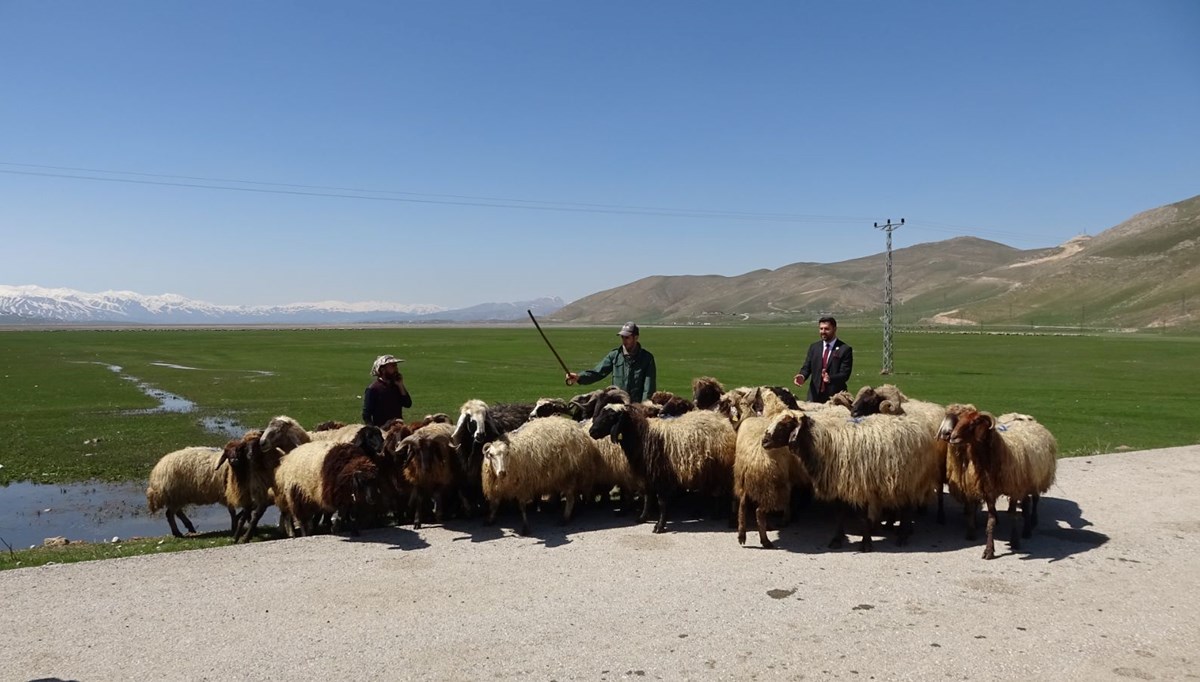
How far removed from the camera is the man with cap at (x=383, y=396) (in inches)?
454

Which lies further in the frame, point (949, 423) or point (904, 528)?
point (904, 528)

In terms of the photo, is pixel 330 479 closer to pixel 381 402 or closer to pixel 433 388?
pixel 381 402

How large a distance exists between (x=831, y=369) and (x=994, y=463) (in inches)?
142

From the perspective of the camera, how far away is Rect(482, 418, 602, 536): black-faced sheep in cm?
992

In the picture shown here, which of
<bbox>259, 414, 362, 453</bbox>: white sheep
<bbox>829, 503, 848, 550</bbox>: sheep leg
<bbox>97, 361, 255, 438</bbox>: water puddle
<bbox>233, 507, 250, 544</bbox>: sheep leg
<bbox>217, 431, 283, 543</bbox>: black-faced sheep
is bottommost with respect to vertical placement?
<bbox>97, 361, 255, 438</bbox>: water puddle

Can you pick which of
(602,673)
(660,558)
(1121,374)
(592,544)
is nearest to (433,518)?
(592,544)

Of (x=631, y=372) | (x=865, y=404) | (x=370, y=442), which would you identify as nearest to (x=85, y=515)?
(x=370, y=442)

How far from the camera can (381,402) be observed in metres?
11.6

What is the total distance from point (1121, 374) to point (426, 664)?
149ft

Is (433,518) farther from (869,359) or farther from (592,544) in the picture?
(869,359)

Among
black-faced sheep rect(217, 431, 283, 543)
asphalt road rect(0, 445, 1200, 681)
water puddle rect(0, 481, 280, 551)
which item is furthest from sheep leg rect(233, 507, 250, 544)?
asphalt road rect(0, 445, 1200, 681)

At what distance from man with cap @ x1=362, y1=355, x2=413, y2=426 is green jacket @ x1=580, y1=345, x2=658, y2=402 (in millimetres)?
3194

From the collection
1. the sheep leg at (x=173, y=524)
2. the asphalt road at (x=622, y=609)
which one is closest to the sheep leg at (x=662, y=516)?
the asphalt road at (x=622, y=609)

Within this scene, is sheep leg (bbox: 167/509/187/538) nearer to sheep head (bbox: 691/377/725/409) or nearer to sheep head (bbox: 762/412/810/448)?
sheep head (bbox: 691/377/725/409)
